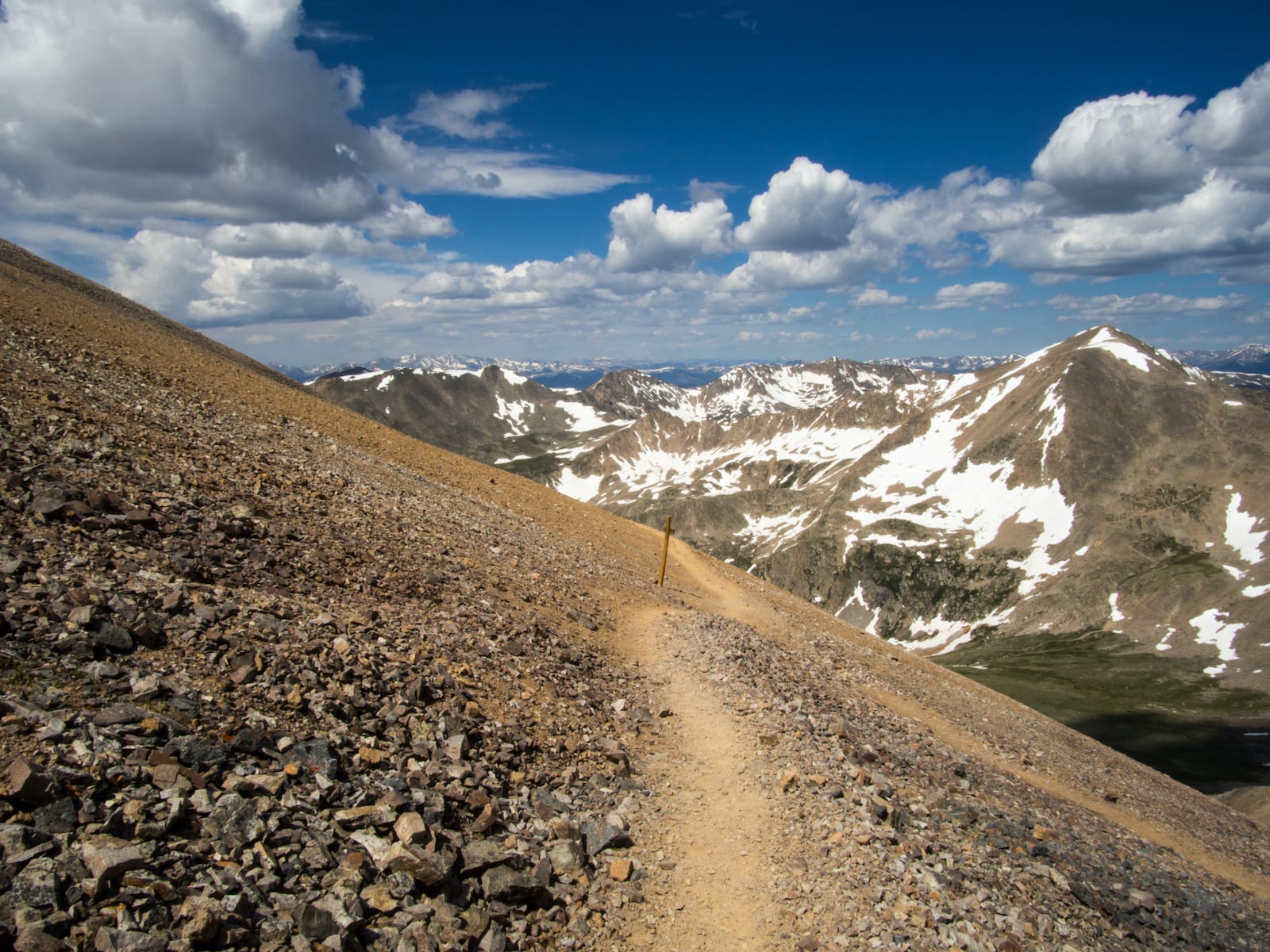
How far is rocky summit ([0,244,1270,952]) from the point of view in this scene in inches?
311

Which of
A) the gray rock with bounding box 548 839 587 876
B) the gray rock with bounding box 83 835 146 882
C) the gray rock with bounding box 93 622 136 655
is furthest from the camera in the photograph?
the gray rock with bounding box 548 839 587 876

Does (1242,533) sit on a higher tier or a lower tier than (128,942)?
higher

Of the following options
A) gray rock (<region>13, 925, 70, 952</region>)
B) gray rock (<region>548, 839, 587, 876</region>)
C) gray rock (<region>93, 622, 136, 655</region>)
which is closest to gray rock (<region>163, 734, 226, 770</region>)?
gray rock (<region>93, 622, 136, 655</region>)

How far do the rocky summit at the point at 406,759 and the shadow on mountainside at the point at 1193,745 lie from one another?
272 ft

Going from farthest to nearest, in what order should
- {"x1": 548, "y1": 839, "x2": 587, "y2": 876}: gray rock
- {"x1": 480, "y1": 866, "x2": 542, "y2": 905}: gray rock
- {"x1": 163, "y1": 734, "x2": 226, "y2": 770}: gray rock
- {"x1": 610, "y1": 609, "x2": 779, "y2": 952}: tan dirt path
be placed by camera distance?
{"x1": 548, "y1": 839, "x2": 587, "y2": 876}: gray rock < {"x1": 610, "y1": 609, "x2": 779, "y2": 952}: tan dirt path < {"x1": 480, "y1": 866, "x2": 542, "y2": 905}: gray rock < {"x1": 163, "y1": 734, "x2": 226, "y2": 770}: gray rock

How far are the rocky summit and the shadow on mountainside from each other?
3261 inches

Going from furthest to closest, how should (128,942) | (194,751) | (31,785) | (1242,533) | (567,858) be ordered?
(1242,533) → (567,858) → (194,751) → (31,785) → (128,942)

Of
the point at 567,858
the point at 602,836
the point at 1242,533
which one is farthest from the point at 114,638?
the point at 1242,533

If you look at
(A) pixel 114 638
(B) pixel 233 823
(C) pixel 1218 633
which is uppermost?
(A) pixel 114 638

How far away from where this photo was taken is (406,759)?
448 inches

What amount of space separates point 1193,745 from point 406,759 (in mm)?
128846

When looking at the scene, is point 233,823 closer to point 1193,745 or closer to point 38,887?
point 38,887

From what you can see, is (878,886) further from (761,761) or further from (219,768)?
(219,768)

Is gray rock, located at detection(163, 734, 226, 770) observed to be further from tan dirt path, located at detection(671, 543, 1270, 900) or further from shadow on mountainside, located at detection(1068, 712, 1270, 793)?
shadow on mountainside, located at detection(1068, 712, 1270, 793)
